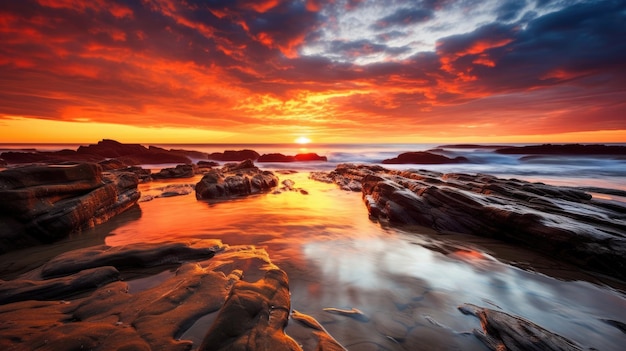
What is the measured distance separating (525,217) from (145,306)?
9.40 metres

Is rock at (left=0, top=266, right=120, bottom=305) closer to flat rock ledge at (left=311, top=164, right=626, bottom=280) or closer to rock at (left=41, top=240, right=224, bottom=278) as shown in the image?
rock at (left=41, top=240, right=224, bottom=278)

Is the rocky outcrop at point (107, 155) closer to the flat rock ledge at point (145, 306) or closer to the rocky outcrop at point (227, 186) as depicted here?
the rocky outcrop at point (227, 186)

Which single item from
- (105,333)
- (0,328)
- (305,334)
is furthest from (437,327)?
(0,328)

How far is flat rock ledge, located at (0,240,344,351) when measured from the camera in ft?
8.65

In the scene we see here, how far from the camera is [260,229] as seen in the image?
8133 millimetres

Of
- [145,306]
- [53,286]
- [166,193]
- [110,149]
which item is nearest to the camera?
[145,306]

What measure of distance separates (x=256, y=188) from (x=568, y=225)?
13.7 m

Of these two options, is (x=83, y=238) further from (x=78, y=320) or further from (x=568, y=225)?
(x=568, y=225)

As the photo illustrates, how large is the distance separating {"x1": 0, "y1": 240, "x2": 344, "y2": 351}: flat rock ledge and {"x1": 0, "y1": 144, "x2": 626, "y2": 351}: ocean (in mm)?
270

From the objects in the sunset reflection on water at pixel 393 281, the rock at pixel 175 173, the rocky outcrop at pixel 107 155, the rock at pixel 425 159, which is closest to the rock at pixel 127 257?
the sunset reflection on water at pixel 393 281

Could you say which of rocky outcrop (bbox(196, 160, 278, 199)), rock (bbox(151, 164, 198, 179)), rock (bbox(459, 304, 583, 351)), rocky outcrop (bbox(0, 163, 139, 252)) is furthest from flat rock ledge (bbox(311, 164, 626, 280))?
rock (bbox(151, 164, 198, 179))

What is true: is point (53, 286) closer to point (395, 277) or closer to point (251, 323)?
point (251, 323)

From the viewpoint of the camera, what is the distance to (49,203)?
678 centimetres

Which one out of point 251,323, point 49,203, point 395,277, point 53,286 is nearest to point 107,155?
point 49,203
